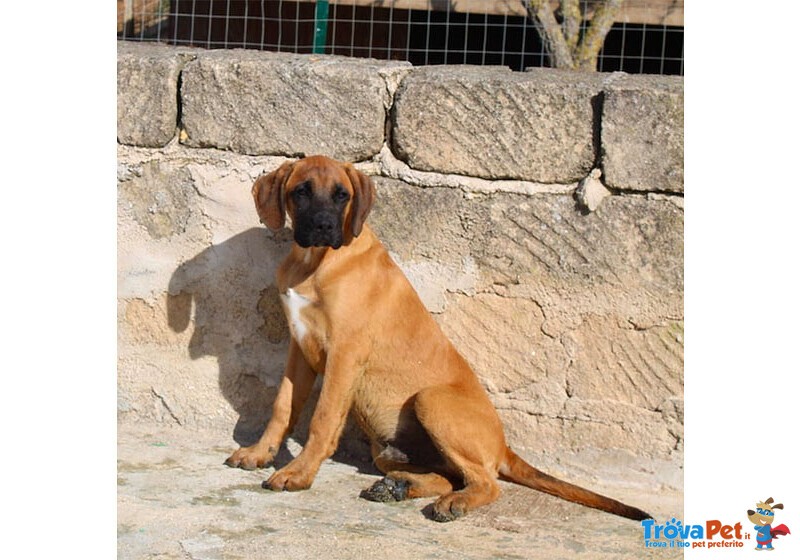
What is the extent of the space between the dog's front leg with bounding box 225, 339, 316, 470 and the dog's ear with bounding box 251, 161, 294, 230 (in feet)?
2.10

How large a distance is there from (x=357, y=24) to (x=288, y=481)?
3.99 metres

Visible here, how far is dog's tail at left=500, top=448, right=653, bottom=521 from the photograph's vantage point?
446 cm

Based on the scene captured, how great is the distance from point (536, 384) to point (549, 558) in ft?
3.66


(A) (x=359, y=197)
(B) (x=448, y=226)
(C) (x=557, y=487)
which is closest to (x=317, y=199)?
(A) (x=359, y=197)

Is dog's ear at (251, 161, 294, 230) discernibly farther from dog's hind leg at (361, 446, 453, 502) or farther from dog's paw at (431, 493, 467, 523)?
dog's paw at (431, 493, 467, 523)

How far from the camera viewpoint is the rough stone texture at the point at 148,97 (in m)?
5.32

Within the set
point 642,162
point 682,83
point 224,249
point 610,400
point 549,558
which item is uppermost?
point 682,83

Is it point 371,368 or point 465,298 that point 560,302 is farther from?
point 371,368

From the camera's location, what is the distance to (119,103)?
5.36 m

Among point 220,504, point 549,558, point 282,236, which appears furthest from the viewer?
point 282,236

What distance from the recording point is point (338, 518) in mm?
4359

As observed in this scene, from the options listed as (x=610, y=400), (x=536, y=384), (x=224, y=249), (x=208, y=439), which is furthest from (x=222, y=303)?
(x=610, y=400)

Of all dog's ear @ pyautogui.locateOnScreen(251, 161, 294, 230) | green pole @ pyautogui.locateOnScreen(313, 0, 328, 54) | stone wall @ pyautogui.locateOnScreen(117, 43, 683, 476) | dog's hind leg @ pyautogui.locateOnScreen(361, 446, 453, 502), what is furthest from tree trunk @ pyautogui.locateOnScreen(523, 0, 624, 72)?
dog's hind leg @ pyautogui.locateOnScreen(361, 446, 453, 502)

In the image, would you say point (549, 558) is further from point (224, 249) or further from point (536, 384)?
point (224, 249)
